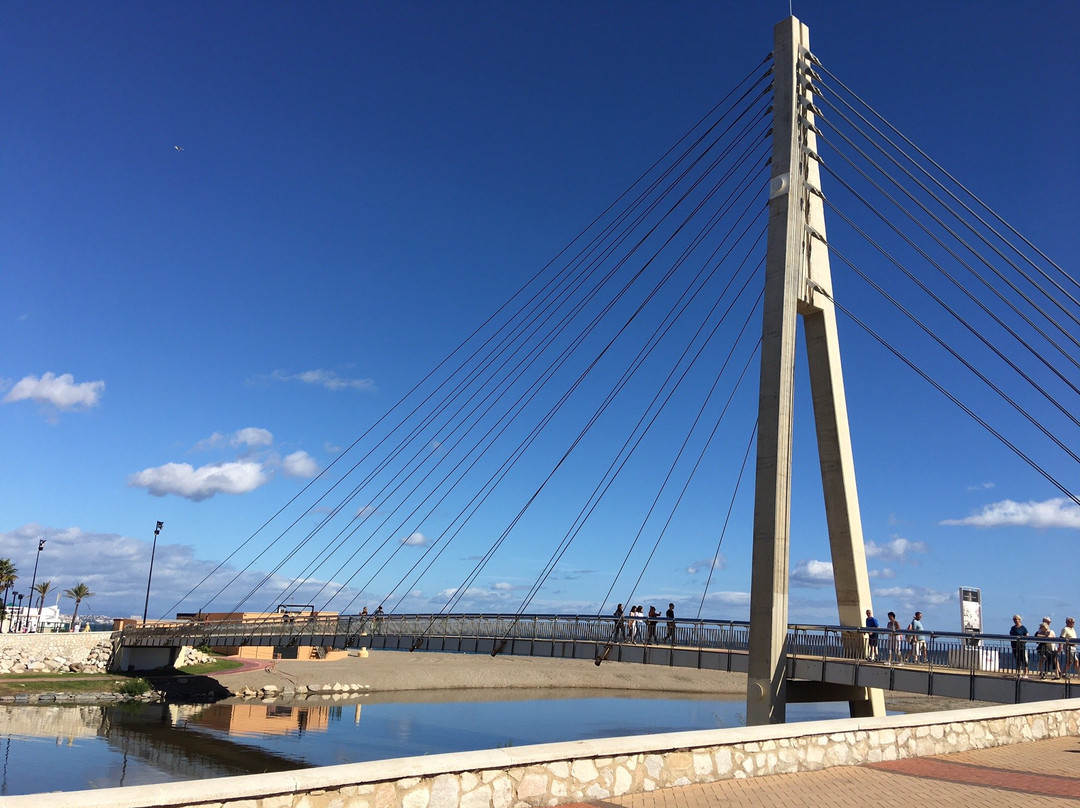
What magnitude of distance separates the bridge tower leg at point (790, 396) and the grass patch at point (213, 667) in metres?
36.6

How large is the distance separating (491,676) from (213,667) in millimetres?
18453

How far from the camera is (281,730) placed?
3206 centimetres

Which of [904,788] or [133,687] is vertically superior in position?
[904,788]

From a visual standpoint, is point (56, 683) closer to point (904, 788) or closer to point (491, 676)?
point (491, 676)

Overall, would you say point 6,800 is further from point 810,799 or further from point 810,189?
point 810,189

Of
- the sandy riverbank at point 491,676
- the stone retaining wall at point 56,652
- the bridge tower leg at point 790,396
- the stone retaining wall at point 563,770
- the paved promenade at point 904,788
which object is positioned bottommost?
the sandy riverbank at point 491,676

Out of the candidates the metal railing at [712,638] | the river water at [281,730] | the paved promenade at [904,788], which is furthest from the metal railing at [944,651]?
the river water at [281,730]

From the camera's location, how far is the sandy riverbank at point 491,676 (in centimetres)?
4756

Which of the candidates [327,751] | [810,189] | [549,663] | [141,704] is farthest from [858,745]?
[549,663]

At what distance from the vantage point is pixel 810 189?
75.9 ft

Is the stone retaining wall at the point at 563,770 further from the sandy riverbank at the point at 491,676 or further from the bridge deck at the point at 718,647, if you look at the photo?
the sandy riverbank at the point at 491,676

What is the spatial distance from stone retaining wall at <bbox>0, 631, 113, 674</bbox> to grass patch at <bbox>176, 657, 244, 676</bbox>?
435cm

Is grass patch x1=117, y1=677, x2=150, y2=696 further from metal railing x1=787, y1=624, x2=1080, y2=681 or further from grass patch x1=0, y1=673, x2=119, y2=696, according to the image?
metal railing x1=787, y1=624, x2=1080, y2=681

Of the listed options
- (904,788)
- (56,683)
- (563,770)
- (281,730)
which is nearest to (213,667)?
(56,683)
